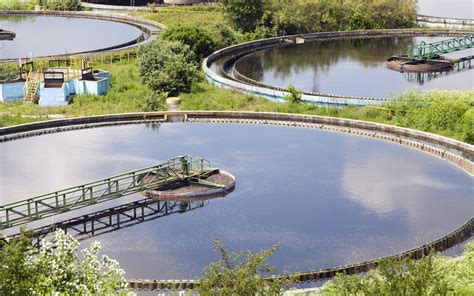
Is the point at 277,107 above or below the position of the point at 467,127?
below

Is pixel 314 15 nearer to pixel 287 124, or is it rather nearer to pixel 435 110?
pixel 287 124

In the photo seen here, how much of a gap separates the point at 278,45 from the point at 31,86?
29801 mm

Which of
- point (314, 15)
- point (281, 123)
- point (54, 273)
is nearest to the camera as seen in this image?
point (54, 273)

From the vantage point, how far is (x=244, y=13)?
8300 cm

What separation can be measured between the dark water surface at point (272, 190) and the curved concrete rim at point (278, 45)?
7.48 m

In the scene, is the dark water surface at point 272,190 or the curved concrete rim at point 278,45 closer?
the dark water surface at point 272,190

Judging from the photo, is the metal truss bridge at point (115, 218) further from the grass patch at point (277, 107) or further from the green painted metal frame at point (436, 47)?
the green painted metal frame at point (436, 47)

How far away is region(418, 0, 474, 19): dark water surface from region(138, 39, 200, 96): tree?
52238mm

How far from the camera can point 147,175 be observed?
130ft

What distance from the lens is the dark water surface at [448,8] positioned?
355 feet

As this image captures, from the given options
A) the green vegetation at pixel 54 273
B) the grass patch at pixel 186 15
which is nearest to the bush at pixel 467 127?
the green vegetation at pixel 54 273

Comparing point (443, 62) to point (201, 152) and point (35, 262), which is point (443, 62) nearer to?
point (201, 152)

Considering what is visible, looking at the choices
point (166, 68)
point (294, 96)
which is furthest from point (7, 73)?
point (294, 96)

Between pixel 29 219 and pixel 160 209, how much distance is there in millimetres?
5271
